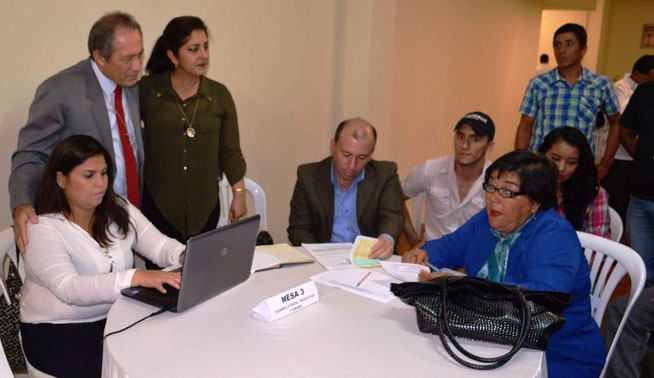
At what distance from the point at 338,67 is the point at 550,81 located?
4.92 feet

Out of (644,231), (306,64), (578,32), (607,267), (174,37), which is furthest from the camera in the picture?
(306,64)

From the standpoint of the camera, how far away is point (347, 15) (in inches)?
178

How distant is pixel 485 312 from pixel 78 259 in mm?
1430

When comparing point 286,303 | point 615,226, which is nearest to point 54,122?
point 286,303

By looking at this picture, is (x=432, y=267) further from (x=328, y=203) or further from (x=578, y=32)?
(x=578, y=32)

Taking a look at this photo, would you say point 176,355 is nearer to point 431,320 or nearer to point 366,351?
point 366,351

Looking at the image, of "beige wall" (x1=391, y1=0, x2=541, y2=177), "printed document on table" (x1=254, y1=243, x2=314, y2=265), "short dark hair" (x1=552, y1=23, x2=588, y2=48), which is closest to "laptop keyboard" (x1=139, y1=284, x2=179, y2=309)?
"printed document on table" (x1=254, y1=243, x2=314, y2=265)

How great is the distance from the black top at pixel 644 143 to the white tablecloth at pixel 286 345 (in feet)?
5.93

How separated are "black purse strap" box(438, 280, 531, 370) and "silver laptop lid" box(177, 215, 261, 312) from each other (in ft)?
2.22

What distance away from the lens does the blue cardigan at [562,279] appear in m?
2.03

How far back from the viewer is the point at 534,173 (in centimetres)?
215

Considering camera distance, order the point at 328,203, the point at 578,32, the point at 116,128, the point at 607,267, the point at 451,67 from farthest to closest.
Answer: the point at 451,67
the point at 578,32
the point at 328,203
the point at 116,128
the point at 607,267

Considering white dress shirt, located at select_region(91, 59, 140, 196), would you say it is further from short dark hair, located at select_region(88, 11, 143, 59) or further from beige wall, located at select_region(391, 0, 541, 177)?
beige wall, located at select_region(391, 0, 541, 177)

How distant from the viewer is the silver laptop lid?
1.85 meters
